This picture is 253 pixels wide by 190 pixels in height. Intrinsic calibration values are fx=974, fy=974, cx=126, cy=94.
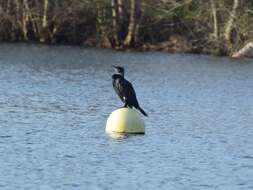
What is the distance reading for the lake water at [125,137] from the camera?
49.6 feet

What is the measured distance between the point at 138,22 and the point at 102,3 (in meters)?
2.25

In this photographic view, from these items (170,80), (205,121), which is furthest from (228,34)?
(205,121)

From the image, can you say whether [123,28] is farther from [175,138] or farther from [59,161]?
[59,161]

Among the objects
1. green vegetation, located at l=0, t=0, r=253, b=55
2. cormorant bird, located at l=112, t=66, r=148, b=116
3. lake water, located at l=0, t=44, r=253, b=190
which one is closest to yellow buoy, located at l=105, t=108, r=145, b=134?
lake water, located at l=0, t=44, r=253, b=190

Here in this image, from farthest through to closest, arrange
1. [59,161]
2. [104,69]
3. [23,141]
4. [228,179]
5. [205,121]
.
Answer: [104,69], [205,121], [23,141], [59,161], [228,179]

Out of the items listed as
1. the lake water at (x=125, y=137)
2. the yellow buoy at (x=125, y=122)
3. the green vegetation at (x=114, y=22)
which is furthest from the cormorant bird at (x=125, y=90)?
the green vegetation at (x=114, y=22)

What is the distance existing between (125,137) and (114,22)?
32.7 meters

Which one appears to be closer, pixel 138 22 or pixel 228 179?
pixel 228 179

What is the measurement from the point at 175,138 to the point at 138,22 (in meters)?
32.5

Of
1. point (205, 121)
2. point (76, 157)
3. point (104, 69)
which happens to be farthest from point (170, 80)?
point (76, 157)

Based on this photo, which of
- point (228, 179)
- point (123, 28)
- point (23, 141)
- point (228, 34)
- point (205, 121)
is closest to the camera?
point (228, 179)

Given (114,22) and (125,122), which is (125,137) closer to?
(125,122)

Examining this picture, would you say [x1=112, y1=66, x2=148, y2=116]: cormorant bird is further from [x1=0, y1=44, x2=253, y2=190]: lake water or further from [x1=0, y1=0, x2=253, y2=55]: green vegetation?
[x1=0, y1=0, x2=253, y2=55]: green vegetation

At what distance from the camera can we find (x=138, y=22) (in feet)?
171
